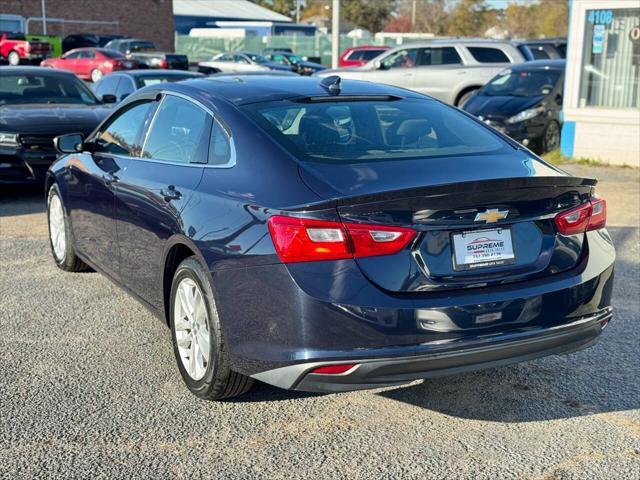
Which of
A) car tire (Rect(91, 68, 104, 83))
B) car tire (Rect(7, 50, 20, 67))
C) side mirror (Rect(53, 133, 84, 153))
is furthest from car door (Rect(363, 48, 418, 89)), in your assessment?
car tire (Rect(7, 50, 20, 67))

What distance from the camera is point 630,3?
1243 cm

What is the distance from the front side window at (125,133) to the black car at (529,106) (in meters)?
9.08

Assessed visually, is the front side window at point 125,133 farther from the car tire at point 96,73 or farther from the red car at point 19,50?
the red car at point 19,50

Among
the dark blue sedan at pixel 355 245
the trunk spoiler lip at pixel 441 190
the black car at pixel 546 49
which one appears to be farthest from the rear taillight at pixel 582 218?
the black car at pixel 546 49

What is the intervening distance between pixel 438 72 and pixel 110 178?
1426 centimetres

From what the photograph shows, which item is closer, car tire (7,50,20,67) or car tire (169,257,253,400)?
car tire (169,257,253,400)

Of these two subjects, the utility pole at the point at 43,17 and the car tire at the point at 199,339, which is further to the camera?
the utility pole at the point at 43,17

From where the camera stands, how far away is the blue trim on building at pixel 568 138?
13258mm

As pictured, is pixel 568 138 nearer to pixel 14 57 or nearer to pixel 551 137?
pixel 551 137

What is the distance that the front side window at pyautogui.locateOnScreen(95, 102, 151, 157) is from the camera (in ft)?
18.3

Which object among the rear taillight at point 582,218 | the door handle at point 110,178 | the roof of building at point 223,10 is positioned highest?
the roof of building at point 223,10

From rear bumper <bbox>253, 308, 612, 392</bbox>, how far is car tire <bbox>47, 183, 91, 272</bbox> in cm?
327

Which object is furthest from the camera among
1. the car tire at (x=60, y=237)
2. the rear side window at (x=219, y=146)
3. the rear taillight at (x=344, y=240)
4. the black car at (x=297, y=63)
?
the black car at (x=297, y=63)

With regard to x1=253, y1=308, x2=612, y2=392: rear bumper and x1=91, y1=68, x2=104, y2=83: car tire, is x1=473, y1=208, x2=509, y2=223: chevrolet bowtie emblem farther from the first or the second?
x1=91, y1=68, x2=104, y2=83: car tire
